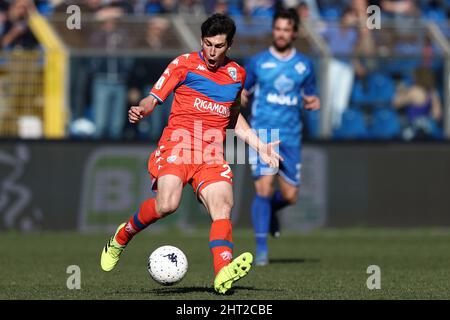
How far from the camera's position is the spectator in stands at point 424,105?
1781 centimetres

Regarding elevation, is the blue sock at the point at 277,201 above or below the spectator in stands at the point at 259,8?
below

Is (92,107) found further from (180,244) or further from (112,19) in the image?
(180,244)

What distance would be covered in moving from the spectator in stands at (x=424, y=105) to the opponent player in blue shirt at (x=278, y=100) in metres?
6.06

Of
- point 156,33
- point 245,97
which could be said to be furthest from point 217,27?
point 156,33

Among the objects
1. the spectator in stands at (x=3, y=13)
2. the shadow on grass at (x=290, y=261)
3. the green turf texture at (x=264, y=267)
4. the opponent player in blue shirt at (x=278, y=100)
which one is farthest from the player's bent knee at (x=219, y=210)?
the spectator in stands at (x=3, y=13)

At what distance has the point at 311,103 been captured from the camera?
11859mm

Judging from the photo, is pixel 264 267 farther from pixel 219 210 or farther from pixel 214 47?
pixel 214 47

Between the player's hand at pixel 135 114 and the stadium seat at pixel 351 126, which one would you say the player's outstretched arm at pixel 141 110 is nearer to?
the player's hand at pixel 135 114

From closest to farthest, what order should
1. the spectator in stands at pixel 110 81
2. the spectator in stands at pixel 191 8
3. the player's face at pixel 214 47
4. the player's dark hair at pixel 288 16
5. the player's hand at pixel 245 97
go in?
the player's face at pixel 214 47 → the player's hand at pixel 245 97 → the player's dark hair at pixel 288 16 → the spectator in stands at pixel 110 81 → the spectator in stands at pixel 191 8

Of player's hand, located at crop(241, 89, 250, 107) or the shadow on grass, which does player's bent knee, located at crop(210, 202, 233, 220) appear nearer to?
player's hand, located at crop(241, 89, 250, 107)

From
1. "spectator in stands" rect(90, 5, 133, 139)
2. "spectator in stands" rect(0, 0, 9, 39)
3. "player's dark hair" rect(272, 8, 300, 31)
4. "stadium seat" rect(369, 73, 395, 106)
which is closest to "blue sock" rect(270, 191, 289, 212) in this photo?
"player's dark hair" rect(272, 8, 300, 31)

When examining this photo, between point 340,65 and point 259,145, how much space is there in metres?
8.93

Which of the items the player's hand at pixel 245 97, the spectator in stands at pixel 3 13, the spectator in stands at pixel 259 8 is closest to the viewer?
the player's hand at pixel 245 97
